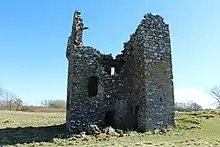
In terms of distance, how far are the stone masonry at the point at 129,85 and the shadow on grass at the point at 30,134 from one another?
1.22 m

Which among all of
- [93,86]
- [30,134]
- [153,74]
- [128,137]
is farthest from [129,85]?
[30,134]

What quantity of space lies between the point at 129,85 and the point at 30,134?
8.68 meters

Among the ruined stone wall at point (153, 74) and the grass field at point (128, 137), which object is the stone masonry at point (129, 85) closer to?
the ruined stone wall at point (153, 74)

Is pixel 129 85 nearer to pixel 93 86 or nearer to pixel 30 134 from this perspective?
pixel 93 86

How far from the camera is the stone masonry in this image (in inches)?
1041

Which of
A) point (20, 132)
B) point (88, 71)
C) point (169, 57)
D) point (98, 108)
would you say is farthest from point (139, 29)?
point (20, 132)

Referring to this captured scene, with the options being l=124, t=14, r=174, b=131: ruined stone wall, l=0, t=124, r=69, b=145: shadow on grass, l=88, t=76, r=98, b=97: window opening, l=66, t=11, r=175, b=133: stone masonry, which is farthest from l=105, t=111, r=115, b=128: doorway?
l=0, t=124, r=69, b=145: shadow on grass

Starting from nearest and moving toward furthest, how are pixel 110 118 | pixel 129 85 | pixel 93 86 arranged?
pixel 110 118, pixel 129 85, pixel 93 86

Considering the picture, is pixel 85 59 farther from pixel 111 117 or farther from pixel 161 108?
pixel 161 108

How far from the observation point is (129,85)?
94.2 ft

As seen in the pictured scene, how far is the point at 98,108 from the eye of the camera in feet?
89.6

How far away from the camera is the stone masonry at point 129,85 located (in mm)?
26438

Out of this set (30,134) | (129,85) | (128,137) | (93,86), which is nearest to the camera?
(128,137)

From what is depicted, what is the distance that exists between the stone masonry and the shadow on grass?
1.22 metres
